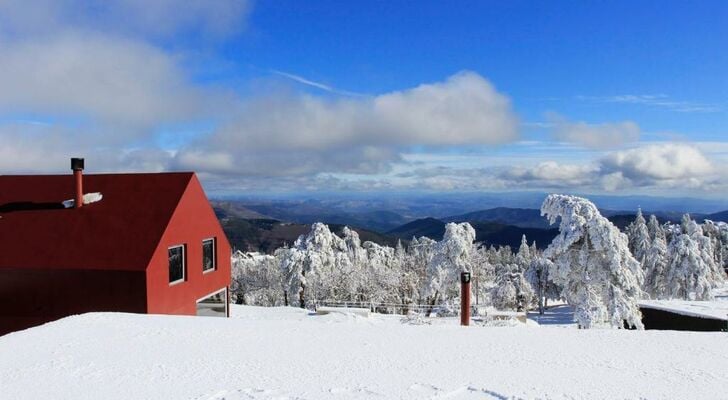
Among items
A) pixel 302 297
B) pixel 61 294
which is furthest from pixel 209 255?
pixel 302 297

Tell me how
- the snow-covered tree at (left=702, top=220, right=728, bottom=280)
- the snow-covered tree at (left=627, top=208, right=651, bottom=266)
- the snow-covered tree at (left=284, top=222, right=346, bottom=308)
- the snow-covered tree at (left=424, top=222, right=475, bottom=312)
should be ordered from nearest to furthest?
the snow-covered tree at (left=424, top=222, right=475, bottom=312) → the snow-covered tree at (left=284, top=222, right=346, bottom=308) → the snow-covered tree at (left=627, top=208, right=651, bottom=266) → the snow-covered tree at (left=702, top=220, right=728, bottom=280)

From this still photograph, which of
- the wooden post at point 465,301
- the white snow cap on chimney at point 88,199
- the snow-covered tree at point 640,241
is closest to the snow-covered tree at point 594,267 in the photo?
the wooden post at point 465,301

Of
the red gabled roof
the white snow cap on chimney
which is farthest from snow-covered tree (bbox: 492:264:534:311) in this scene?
the white snow cap on chimney

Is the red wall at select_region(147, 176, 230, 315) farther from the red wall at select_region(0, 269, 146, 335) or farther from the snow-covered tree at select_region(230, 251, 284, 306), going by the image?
the snow-covered tree at select_region(230, 251, 284, 306)

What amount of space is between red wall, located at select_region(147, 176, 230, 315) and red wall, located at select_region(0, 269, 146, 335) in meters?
0.61

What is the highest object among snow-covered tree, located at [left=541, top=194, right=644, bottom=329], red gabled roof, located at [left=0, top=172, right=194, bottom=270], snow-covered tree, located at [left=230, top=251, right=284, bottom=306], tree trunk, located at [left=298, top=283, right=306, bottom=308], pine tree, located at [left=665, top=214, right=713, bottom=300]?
red gabled roof, located at [left=0, top=172, right=194, bottom=270]

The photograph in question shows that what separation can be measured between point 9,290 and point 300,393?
39.4 feet

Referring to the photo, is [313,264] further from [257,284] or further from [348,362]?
[348,362]

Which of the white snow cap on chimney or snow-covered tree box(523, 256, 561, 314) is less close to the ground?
the white snow cap on chimney

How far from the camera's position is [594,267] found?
22.5 metres

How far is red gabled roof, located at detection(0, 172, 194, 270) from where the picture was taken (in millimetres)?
13078

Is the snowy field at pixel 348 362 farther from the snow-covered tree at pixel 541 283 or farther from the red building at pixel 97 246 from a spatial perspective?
the snow-covered tree at pixel 541 283

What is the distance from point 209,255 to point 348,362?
1119 cm

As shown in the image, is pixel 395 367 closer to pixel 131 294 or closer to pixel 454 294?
pixel 131 294
